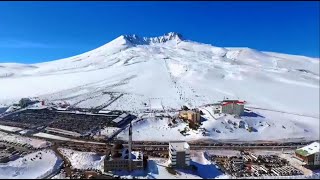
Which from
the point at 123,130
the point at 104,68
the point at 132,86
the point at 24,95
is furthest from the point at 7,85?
the point at 123,130

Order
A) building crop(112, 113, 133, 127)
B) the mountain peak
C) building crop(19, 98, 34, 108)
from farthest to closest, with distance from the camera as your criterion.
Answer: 1. the mountain peak
2. building crop(19, 98, 34, 108)
3. building crop(112, 113, 133, 127)

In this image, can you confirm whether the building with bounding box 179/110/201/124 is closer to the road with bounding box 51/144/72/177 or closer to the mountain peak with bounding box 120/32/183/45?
the road with bounding box 51/144/72/177

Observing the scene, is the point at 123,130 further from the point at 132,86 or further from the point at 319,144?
the point at 132,86

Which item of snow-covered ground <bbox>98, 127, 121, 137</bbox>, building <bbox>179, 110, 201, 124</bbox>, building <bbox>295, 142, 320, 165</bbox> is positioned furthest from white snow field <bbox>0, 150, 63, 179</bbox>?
building <bbox>295, 142, 320, 165</bbox>

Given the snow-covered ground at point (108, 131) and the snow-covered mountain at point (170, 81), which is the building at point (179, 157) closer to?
the snow-covered mountain at point (170, 81)

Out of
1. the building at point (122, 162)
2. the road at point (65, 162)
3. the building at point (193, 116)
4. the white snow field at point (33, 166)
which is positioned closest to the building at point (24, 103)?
the road at point (65, 162)

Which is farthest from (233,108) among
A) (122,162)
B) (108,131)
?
(122,162)
